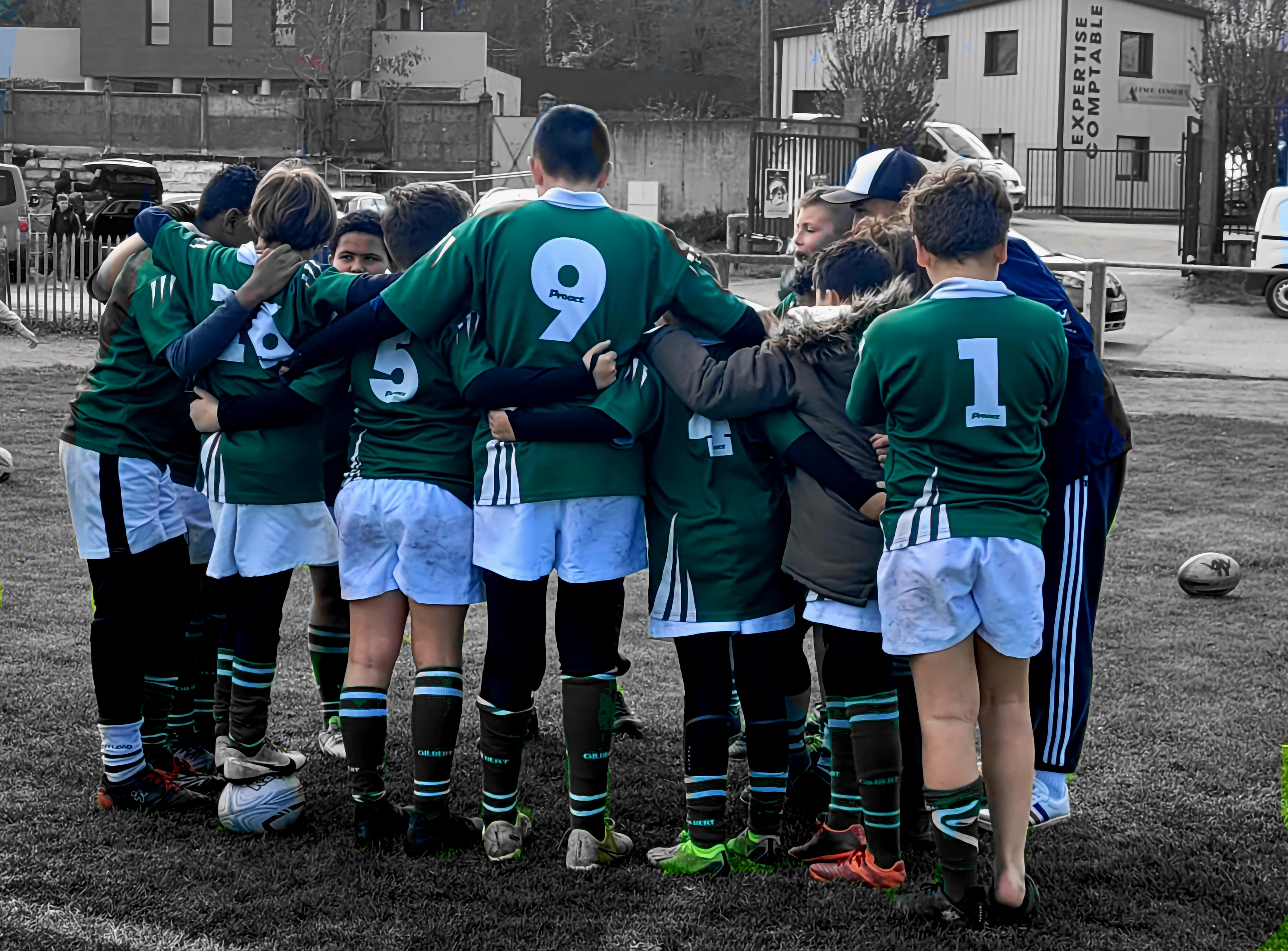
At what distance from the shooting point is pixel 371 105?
39.3 m

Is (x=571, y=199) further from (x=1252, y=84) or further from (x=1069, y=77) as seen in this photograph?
(x=1069, y=77)

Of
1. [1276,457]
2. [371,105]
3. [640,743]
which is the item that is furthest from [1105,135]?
[640,743]

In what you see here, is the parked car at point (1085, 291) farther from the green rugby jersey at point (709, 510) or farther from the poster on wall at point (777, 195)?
the green rugby jersey at point (709, 510)

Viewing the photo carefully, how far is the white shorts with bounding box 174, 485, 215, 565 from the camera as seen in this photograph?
14.6ft

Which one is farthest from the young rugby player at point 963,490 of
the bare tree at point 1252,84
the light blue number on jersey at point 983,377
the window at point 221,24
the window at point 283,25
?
the window at point 221,24

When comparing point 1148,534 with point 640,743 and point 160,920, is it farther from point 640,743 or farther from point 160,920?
point 160,920

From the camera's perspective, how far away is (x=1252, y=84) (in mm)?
30719

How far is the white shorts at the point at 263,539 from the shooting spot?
415 centimetres

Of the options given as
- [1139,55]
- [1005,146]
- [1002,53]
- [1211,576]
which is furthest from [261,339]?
[1139,55]

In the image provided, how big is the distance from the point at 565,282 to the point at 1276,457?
379 inches

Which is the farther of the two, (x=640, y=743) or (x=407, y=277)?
(x=640, y=743)

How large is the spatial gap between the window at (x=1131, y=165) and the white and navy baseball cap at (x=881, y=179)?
35.9 m

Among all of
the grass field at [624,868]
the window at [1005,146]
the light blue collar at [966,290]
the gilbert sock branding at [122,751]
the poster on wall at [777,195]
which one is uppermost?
Answer: the window at [1005,146]

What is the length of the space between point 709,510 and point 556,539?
0.44 metres
